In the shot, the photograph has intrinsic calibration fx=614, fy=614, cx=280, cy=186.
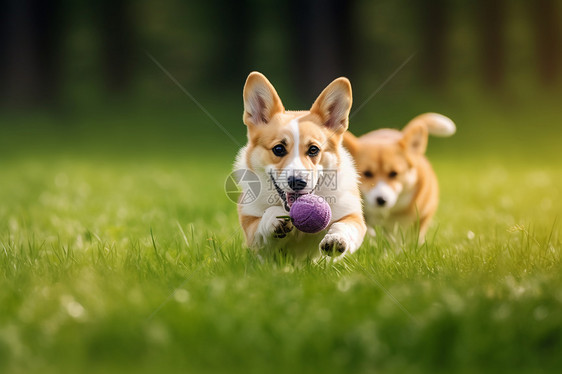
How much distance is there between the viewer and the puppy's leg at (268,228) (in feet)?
10.3

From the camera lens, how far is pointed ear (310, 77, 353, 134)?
3.50 meters

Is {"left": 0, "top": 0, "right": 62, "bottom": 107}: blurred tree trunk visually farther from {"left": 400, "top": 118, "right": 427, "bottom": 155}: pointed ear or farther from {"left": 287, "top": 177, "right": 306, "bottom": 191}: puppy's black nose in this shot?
{"left": 287, "top": 177, "right": 306, "bottom": 191}: puppy's black nose

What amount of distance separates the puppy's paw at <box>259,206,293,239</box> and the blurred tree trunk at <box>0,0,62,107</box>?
12.6 m

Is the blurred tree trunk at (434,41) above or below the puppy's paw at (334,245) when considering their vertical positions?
above

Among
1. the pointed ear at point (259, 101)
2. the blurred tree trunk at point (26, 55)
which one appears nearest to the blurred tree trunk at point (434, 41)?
the blurred tree trunk at point (26, 55)

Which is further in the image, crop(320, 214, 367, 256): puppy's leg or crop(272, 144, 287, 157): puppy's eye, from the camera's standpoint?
crop(272, 144, 287, 157): puppy's eye

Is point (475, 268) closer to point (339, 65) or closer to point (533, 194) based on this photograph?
point (533, 194)

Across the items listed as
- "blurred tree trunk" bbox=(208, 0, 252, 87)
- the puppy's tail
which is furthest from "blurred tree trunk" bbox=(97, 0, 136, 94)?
the puppy's tail

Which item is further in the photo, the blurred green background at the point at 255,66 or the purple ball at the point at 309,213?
the blurred green background at the point at 255,66

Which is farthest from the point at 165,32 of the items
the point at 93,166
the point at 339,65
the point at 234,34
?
the point at 93,166

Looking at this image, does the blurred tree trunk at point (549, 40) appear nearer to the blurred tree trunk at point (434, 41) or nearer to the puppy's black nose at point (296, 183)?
the blurred tree trunk at point (434, 41)

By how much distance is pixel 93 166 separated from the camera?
29.6 ft

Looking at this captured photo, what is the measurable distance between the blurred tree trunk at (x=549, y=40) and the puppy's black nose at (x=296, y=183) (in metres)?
14.5

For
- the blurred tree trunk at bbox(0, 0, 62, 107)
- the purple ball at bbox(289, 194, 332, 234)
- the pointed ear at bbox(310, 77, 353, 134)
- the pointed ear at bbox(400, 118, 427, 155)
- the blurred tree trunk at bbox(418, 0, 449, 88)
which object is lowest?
the blurred tree trunk at bbox(0, 0, 62, 107)
